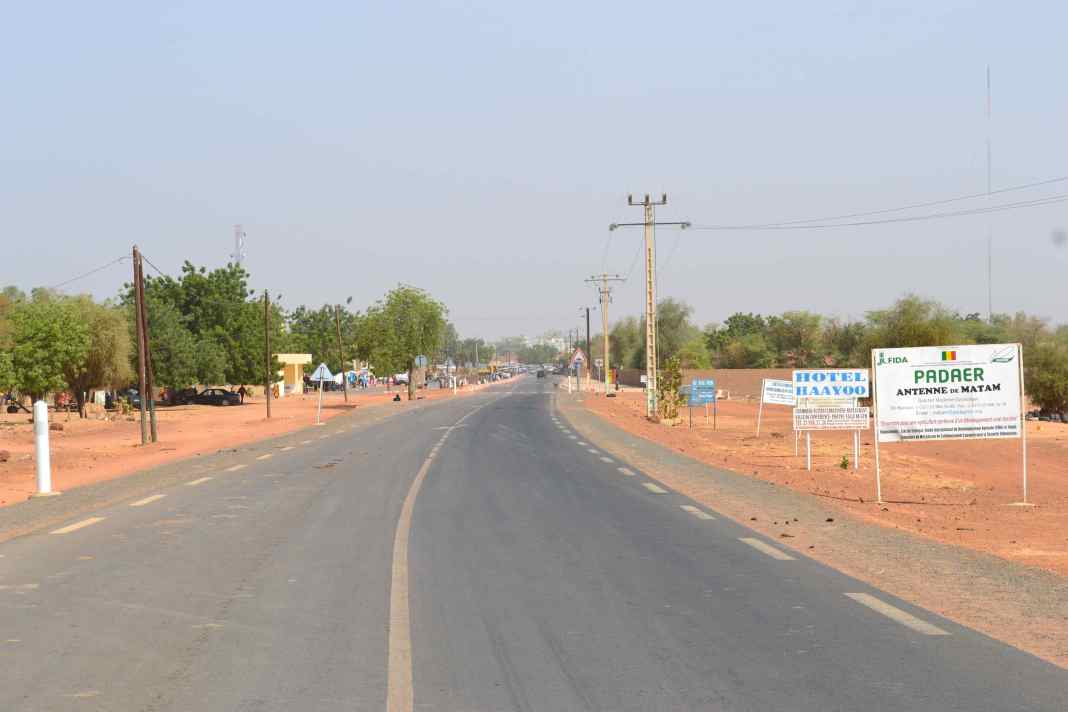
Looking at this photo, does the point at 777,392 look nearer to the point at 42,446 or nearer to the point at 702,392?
the point at 702,392

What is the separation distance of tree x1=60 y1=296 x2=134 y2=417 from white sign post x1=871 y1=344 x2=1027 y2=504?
2232 inches

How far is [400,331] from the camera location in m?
98.0

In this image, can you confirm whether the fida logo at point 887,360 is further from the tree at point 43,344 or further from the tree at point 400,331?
the tree at point 400,331

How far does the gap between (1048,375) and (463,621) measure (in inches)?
2791

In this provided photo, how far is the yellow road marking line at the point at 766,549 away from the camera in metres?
10.6

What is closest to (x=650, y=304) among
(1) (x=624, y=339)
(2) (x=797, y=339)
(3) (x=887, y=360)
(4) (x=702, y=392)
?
(4) (x=702, y=392)

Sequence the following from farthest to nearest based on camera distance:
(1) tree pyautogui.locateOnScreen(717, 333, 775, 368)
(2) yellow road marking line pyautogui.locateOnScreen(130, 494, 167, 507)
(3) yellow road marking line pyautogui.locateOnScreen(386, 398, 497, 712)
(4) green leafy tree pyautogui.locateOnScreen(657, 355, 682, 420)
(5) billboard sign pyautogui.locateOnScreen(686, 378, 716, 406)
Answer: (1) tree pyautogui.locateOnScreen(717, 333, 775, 368), (4) green leafy tree pyautogui.locateOnScreen(657, 355, 682, 420), (5) billboard sign pyautogui.locateOnScreen(686, 378, 716, 406), (2) yellow road marking line pyautogui.locateOnScreen(130, 494, 167, 507), (3) yellow road marking line pyautogui.locateOnScreen(386, 398, 497, 712)

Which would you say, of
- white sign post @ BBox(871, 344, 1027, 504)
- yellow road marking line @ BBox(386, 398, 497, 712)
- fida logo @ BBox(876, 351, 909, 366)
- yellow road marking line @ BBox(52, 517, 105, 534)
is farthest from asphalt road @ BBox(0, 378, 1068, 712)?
fida logo @ BBox(876, 351, 909, 366)

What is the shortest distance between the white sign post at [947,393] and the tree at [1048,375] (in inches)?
2289

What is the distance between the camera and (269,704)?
557 centimetres

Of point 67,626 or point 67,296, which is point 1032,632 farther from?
point 67,296

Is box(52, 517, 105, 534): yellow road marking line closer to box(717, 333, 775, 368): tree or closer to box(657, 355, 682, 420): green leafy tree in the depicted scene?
box(657, 355, 682, 420): green leafy tree

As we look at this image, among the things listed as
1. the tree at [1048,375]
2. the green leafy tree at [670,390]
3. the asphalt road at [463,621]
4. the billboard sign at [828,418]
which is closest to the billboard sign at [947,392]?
the asphalt road at [463,621]

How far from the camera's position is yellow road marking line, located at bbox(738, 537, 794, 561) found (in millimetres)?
10625
